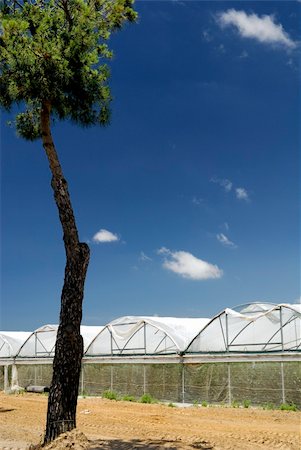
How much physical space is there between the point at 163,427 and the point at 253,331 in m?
7.33

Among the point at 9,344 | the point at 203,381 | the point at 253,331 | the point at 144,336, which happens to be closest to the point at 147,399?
the point at 203,381

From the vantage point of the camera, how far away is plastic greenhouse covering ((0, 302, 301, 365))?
2117cm

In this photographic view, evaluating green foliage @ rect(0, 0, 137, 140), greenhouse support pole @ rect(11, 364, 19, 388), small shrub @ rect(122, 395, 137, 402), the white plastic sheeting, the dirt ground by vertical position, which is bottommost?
the dirt ground

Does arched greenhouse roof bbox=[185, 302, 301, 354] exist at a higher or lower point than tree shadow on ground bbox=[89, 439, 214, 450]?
higher

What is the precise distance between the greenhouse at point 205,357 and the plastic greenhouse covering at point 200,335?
36 mm

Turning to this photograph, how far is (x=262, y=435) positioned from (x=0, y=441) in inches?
254

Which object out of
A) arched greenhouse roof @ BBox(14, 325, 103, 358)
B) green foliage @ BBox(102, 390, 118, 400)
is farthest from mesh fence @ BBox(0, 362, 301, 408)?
arched greenhouse roof @ BBox(14, 325, 103, 358)

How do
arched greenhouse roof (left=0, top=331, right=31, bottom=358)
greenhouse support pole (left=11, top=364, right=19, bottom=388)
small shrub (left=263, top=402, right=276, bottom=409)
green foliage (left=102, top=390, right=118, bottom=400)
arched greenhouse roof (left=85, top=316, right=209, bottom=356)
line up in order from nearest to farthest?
small shrub (left=263, top=402, right=276, bottom=409)
arched greenhouse roof (left=85, top=316, right=209, bottom=356)
green foliage (left=102, top=390, right=118, bottom=400)
greenhouse support pole (left=11, top=364, right=19, bottom=388)
arched greenhouse roof (left=0, top=331, right=31, bottom=358)

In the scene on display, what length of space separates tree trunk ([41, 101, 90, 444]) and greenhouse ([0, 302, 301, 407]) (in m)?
11.2

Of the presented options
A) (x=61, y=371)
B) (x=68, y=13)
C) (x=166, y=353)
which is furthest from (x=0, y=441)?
(x=166, y=353)

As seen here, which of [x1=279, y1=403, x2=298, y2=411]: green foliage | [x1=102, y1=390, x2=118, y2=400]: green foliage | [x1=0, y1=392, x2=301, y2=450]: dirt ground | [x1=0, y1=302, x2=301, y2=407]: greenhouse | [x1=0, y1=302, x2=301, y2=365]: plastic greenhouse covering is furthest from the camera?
[x1=102, y1=390, x2=118, y2=400]: green foliage

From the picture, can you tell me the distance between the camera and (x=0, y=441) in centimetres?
1384

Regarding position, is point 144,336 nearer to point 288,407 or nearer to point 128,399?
point 128,399

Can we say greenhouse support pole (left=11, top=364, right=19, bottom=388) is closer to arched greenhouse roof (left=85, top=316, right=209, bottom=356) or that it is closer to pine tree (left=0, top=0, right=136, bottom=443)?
arched greenhouse roof (left=85, top=316, right=209, bottom=356)
